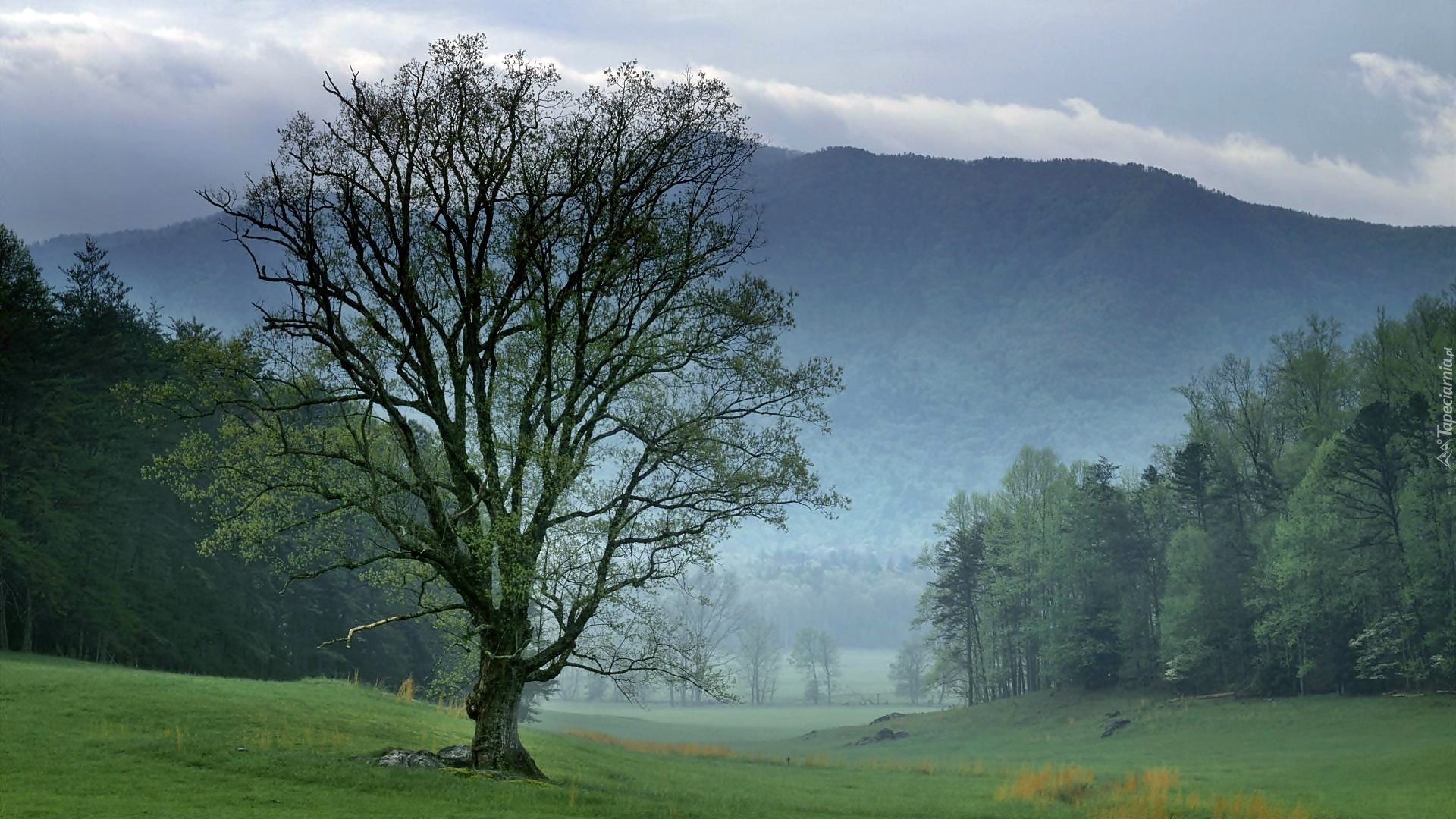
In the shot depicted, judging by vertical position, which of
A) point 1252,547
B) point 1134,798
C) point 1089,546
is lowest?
point 1134,798

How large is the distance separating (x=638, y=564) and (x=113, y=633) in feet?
124

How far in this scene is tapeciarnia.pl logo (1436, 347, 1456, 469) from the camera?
6217 centimetres

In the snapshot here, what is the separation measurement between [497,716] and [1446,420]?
2303 inches

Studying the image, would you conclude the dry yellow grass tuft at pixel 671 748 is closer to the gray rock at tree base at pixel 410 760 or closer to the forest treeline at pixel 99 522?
the forest treeline at pixel 99 522

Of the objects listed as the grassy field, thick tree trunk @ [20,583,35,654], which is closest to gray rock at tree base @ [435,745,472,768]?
the grassy field

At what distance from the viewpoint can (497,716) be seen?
90.8 ft

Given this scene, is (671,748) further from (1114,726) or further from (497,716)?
(497,716)

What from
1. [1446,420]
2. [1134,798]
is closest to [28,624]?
[1134,798]

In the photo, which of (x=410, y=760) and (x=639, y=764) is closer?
(x=410, y=760)

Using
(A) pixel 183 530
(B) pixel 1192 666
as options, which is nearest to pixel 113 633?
(A) pixel 183 530

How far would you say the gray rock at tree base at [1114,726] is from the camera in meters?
74.9

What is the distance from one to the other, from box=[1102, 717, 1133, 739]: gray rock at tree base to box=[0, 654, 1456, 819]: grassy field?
0.92m

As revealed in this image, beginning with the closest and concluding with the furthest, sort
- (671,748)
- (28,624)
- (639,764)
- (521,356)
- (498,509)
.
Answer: (498,509) → (521,356) → (639,764) → (28,624) → (671,748)

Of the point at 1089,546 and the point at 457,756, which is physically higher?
the point at 1089,546
